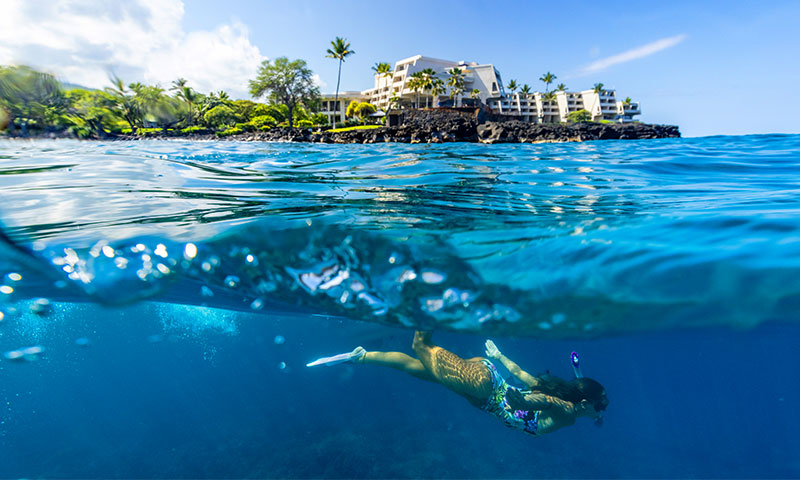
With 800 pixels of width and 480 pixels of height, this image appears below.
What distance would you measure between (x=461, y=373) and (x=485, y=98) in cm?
9249

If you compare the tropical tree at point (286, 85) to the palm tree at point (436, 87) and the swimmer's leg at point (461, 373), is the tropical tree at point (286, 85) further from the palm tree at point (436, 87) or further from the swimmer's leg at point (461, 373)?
the swimmer's leg at point (461, 373)

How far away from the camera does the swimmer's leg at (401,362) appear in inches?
295

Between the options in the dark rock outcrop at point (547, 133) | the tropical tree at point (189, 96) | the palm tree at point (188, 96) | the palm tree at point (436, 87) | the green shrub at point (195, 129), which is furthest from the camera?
the palm tree at point (436, 87)

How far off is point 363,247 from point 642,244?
3.96 meters

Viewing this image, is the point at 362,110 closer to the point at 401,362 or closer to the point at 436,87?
the point at 436,87

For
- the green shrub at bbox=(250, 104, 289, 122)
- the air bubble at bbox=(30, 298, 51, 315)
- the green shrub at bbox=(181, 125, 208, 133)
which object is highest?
the green shrub at bbox=(250, 104, 289, 122)

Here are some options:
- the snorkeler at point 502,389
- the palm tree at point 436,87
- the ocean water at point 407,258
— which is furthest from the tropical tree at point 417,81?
the snorkeler at point 502,389

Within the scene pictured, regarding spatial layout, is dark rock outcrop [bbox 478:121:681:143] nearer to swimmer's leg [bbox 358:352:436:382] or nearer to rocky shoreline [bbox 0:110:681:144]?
rocky shoreline [bbox 0:110:681:144]

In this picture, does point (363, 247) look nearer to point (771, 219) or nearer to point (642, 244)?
point (642, 244)

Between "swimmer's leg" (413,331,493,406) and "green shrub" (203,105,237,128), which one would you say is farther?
"green shrub" (203,105,237,128)

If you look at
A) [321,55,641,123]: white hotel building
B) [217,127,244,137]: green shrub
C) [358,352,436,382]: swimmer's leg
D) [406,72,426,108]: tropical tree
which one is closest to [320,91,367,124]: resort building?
[321,55,641,123]: white hotel building

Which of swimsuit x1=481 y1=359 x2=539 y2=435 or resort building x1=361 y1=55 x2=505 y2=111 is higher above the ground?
resort building x1=361 y1=55 x2=505 y2=111

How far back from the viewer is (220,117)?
204 feet

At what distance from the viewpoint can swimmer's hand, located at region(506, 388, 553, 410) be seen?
6.67m
